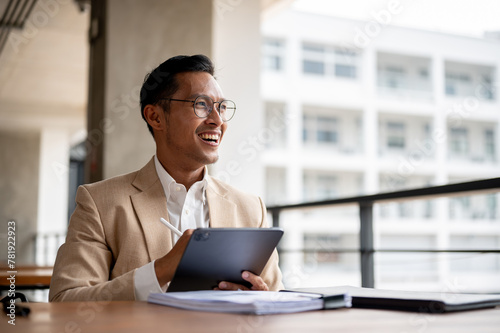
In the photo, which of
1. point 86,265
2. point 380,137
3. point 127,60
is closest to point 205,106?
point 86,265

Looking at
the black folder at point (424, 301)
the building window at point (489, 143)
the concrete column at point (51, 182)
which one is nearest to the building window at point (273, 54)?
the building window at point (489, 143)

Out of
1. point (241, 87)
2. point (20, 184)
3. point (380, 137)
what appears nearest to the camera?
point (241, 87)

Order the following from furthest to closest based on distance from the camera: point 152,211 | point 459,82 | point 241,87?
point 459,82 → point 241,87 → point 152,211

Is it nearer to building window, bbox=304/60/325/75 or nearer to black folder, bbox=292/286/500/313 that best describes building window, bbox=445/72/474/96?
building window, bbox=304/60/325/75

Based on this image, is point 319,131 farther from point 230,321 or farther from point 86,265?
point 230,321

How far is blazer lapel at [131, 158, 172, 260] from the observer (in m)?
1.45

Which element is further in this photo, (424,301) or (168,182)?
(168,182)

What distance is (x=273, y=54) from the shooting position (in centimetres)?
2370

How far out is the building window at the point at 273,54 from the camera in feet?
77.2

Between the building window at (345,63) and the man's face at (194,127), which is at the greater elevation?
the building window at (345,63)

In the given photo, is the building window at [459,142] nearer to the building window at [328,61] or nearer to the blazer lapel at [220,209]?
the building window at [328,61]

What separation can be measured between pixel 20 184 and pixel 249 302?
9480mm

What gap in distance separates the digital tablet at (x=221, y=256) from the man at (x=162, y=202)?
3cm

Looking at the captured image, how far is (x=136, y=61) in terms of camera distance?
356cm
